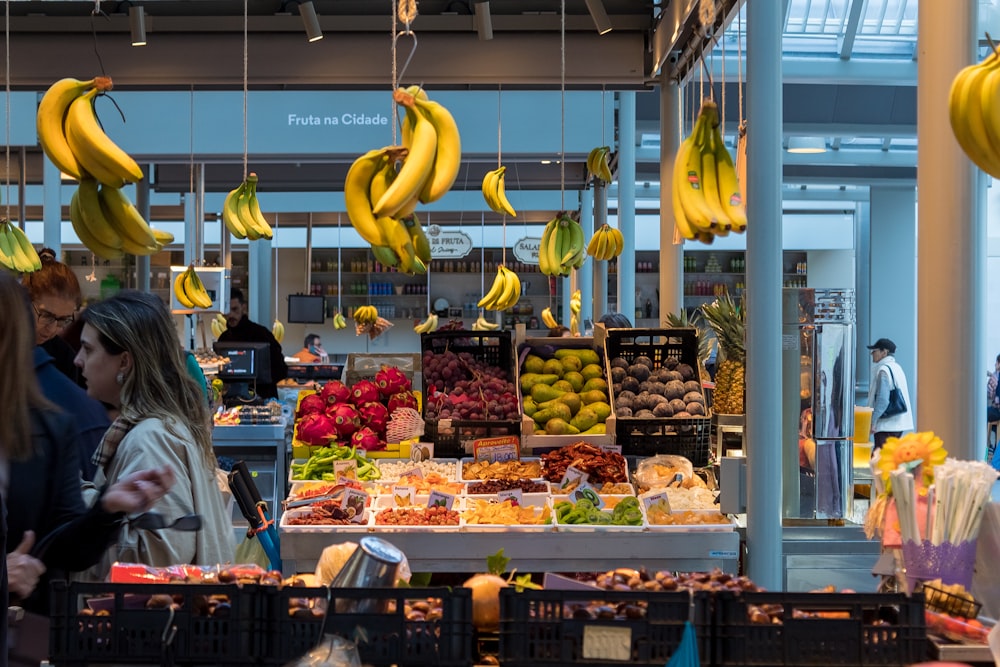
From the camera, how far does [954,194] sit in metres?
3.57

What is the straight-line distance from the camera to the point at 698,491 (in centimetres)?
473

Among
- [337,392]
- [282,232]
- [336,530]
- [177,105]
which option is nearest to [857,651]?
[336,530]

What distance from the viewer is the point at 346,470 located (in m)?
5.07

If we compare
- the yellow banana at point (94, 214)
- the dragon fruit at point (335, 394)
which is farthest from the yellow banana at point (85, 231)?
the dragon fruit at point (335, 394)

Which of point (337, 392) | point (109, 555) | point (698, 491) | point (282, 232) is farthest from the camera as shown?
point (282, 232)

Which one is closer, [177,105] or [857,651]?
[857,651]

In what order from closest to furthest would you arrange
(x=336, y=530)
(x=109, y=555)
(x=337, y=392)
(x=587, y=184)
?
(x=109, y=555)
(x=336, y=530)
(x=337, y=392)
(x=587, y=184)

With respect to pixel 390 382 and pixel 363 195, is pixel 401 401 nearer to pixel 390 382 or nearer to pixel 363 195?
pixel 390 382

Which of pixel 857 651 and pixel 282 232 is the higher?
pixel 282 232

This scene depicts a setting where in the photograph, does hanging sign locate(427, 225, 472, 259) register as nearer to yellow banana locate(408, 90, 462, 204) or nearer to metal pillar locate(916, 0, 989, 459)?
metal pillar locate(916, 0, 989, 459)

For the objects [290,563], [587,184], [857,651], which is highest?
[587,184]

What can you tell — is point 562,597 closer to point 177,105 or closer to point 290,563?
point 290,563

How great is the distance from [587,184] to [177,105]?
4.49 m

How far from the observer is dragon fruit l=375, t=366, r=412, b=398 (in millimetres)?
6047
